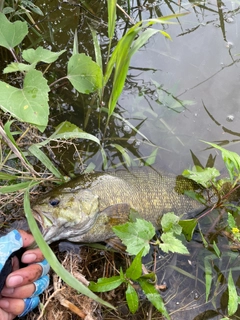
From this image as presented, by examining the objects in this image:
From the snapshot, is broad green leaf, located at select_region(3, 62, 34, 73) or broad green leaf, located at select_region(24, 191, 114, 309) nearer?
broad green leaf, located at select_region(24, 191, 114, 309)

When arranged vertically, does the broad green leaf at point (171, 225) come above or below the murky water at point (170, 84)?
below

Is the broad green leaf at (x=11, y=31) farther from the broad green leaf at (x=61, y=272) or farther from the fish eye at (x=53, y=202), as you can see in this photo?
the broad green leaf at (x=61, y=272)

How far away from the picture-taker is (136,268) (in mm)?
2078

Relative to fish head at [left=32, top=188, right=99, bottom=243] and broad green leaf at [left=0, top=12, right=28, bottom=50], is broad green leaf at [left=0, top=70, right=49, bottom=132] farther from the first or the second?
fish head at [left=32, top=188, right=99, bottom=243]

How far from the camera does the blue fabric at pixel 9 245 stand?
2.04 metres

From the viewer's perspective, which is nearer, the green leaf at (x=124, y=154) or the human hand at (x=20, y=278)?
the human hand at (x=20, y=278)

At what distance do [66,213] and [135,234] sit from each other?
53 cm

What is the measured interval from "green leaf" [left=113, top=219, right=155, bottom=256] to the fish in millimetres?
411

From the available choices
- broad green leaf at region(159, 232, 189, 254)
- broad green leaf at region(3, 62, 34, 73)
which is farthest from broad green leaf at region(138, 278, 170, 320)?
broad green leaf at region(3, 62, 34, 73)

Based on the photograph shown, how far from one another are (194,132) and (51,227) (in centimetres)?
175

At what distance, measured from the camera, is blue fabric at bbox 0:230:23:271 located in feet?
6.68

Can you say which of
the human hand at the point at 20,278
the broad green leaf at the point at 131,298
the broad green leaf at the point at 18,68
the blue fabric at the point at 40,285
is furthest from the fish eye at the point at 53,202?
the broad green leaf at the point at 18,68

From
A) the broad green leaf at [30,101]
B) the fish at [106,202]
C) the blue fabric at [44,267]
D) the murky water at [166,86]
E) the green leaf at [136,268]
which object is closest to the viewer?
the broad green leaf at [30,101]

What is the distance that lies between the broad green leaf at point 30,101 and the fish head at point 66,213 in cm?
65
